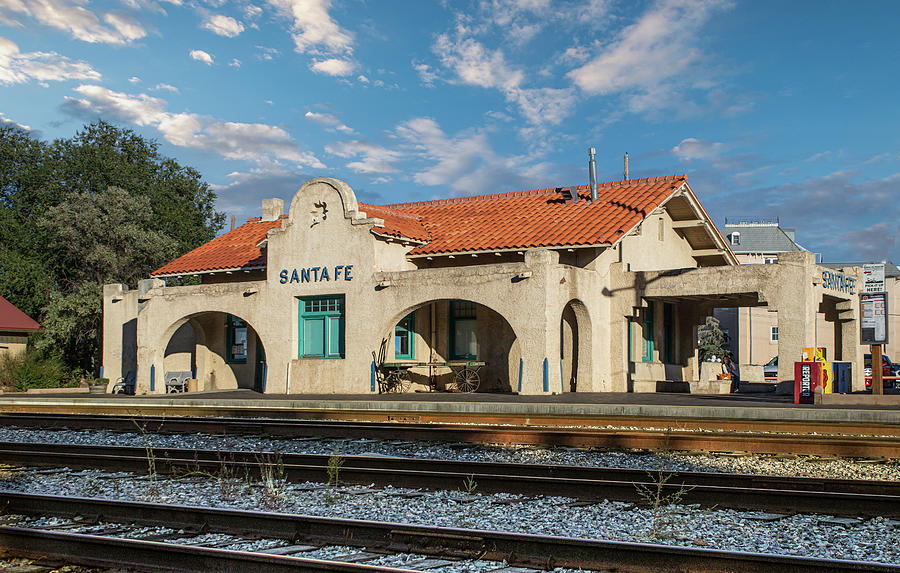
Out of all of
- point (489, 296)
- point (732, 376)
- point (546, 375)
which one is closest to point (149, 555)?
point (546, 375)

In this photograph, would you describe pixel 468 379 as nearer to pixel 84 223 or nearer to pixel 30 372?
pixel 30 372

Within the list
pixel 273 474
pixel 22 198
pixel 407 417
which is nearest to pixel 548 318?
pixel 407 417

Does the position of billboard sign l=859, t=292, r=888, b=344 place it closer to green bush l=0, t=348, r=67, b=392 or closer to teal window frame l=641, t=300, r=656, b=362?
teal window frame l=641, t=300, r=656, b=362

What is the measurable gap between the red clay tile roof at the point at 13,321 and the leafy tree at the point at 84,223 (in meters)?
0.62

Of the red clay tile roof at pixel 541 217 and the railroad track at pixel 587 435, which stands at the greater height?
the red clay tile roof at pixel 541 217

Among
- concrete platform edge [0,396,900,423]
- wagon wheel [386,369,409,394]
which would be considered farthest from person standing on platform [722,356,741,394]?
wagon wheel [386,369,409,394]

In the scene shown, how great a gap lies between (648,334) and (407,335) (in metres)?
7.82

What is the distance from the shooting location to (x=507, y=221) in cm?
2783

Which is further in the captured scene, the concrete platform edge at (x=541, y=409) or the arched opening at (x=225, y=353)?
the arched opening at (x=225, y=353)

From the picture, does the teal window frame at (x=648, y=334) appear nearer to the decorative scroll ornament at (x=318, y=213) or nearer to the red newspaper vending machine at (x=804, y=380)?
the red newspaper vending machine at (x=804, y=380)

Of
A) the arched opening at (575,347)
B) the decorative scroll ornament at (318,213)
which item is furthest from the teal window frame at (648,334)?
the decorative scroll ornament at (318,213)

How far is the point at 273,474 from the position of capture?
10211 mm

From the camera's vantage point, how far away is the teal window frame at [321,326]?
87.5ft

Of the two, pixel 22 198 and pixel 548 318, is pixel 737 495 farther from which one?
pixel 22 198
